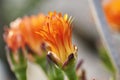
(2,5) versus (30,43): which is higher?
(2,5)

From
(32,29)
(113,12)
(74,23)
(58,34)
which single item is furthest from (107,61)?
(74,23)

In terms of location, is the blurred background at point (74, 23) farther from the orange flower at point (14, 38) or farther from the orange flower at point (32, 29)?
the orange flower at point (14, 38)

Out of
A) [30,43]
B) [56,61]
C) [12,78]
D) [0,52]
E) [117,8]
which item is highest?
[0,52]

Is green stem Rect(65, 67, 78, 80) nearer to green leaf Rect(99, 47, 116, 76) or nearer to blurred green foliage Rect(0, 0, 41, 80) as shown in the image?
green leaf Rect(99, 47, 116, 76)

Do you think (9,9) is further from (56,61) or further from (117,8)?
(56,61)

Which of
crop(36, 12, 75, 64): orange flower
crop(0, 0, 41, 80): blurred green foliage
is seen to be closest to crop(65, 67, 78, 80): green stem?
crop(36, 12, 75, 64): orange flower

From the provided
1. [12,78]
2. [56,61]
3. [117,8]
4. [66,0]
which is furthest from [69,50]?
[66,0]

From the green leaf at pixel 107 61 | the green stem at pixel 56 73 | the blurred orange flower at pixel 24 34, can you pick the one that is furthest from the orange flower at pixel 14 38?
the green leaf at pixel 107 61
